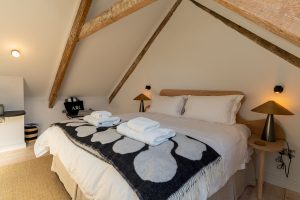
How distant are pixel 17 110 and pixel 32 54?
3.70 feet

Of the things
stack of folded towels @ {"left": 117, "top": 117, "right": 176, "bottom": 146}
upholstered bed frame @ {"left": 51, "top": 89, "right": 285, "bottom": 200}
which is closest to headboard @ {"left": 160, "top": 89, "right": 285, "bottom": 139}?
upholstered bed frame @ {"left": 51, "top": 89, "right": 285, "bottom": 200}

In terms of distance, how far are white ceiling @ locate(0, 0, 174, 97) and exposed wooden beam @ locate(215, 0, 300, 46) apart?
215cm

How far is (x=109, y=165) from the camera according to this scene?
47.9 inches

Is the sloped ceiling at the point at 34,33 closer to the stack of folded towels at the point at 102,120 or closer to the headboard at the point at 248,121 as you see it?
the stack of folded towels at the point at 102,120

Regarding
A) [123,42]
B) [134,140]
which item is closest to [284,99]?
[134,140]

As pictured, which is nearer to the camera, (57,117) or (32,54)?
(32,54)

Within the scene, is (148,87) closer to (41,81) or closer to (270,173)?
(41,81)

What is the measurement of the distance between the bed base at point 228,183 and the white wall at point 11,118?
1471 millimetres

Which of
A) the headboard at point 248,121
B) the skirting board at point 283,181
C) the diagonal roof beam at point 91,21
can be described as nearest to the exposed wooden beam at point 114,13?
the diagonal roof beam at point 91,21

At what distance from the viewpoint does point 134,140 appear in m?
1.45

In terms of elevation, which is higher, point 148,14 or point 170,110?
point 148,14

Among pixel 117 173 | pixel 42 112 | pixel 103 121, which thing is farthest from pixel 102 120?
A: pixel 42 112

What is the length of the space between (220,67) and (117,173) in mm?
2137

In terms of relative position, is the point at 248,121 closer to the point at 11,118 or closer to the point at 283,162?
the point at 283,162
